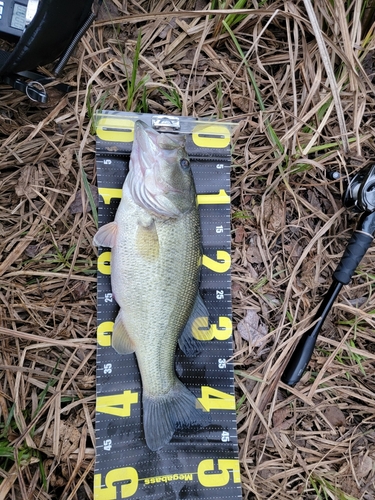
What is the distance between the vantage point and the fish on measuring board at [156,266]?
2.47 meters

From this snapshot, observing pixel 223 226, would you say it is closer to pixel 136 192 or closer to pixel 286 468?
pixel 136 192

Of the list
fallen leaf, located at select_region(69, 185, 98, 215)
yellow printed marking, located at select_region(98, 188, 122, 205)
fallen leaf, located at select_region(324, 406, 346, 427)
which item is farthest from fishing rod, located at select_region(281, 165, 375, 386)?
fallen leaf, located at select_region(69, 185, 98, 215)

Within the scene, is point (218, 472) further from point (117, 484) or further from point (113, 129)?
point (113, 129)

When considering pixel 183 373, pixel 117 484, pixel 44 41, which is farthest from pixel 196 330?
pixel 44 41

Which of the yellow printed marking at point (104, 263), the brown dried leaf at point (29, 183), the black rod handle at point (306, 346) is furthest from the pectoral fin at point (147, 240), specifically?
the black rod handle at point (306, 346)

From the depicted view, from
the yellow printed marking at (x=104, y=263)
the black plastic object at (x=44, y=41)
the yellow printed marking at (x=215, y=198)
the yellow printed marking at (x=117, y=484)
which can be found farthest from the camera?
the yellow printed marking at (x=215, y=198)

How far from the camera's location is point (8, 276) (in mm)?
2609

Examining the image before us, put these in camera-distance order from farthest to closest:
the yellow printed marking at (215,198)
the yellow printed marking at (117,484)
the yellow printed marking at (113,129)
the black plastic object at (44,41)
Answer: the yellow printed marking at (215,198), the yellow printed marking at (113,129), the yellow printed marking at (117,484), the black plastic object at (44,41)

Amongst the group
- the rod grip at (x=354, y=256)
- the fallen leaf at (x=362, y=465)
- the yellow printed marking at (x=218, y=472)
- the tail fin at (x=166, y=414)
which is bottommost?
the fallen leaf at (x=362, y=465)

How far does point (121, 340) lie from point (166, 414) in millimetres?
558

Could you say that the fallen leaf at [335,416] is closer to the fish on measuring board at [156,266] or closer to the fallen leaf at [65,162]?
the fish on measuring board at [156,266]

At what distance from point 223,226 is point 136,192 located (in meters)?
0.73

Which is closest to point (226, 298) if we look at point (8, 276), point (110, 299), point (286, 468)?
point (110, 299)

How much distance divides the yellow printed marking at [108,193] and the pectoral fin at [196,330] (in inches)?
35.0
